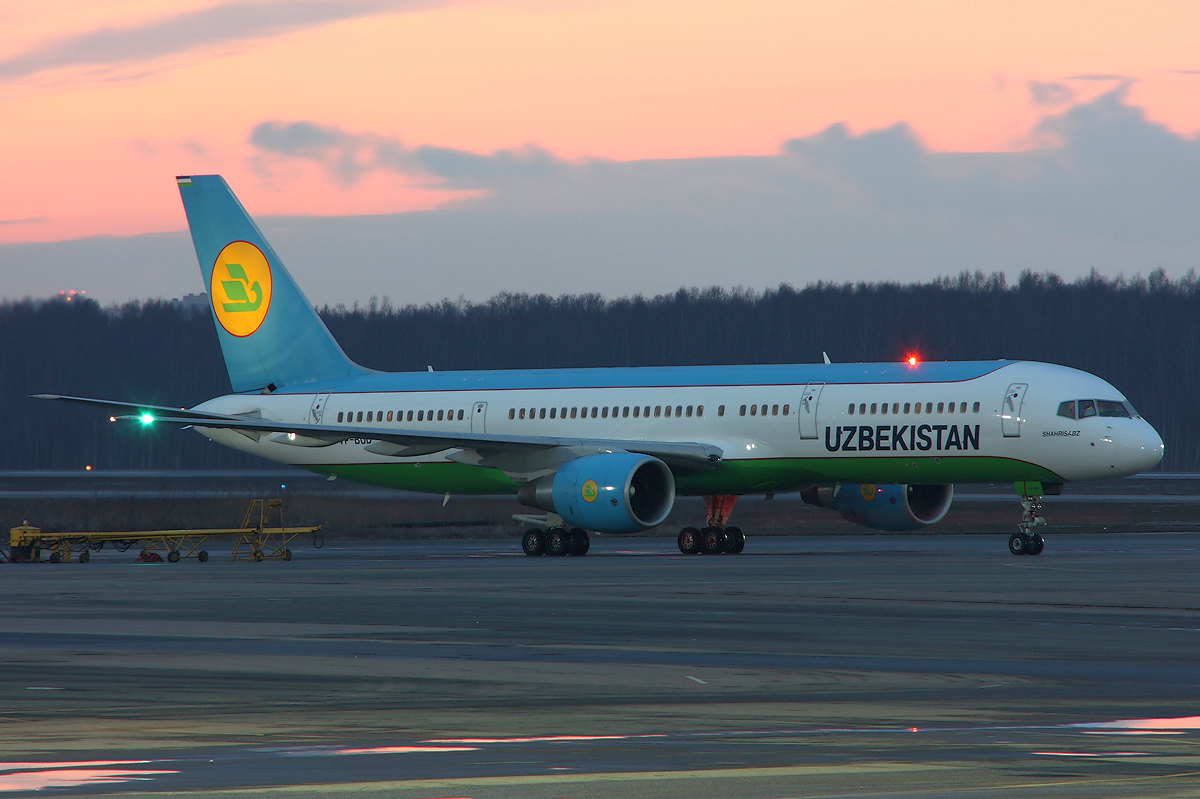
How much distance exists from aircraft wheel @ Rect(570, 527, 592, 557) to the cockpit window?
35.4ft

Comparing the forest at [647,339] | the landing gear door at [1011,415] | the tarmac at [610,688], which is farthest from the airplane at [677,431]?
the forest at [647,339]

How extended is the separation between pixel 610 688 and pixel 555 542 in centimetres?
2303

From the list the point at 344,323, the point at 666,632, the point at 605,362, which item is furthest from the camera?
the point at 344,323

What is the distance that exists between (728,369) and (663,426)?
1900 millimetres

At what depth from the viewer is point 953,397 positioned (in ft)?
107

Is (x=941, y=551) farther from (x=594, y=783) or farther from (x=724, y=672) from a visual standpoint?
(x=594, y=783)

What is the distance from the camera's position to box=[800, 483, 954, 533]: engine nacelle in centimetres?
3666

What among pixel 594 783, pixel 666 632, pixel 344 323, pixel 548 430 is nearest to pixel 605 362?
pixel 344 323

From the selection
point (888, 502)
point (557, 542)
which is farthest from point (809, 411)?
point (557, 542)

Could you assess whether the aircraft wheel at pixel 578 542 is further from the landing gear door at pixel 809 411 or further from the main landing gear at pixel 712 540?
the landing gear door at pixel 809 411

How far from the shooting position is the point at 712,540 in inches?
1364

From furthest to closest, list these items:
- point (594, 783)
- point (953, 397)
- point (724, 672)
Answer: point (953, 397) → point (724, 672) → point (594, 783)

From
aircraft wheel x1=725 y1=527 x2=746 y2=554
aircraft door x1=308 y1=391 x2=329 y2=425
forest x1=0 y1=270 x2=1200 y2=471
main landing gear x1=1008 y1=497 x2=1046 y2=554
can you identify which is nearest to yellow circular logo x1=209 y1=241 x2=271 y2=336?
aircraft door x1=308 y1=391 x2=329 y2=425

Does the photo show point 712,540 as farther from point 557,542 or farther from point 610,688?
point 610,688
